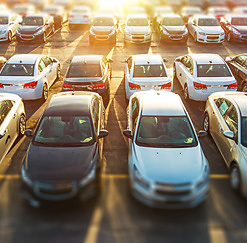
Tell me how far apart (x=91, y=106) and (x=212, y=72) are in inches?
227

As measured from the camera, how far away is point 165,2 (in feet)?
113

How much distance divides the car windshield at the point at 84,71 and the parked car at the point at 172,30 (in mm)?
10305

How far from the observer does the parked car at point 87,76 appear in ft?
36.2

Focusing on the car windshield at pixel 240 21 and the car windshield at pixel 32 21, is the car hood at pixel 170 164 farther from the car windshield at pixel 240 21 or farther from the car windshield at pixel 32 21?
the car windshield at pixel 240 21

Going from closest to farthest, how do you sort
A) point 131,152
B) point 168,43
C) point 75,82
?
point 131,152
point 75,82
point 168,43

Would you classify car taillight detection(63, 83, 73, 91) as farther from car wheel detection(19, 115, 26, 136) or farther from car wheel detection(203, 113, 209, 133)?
car wheel detection(203, 113, 209, 133)

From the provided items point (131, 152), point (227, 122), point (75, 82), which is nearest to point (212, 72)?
point (227, 122)

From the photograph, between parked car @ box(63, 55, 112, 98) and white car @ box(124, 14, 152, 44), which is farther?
white car @ box(124, 14, 152, 44)

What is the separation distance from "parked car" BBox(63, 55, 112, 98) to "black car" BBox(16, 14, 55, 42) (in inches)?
378

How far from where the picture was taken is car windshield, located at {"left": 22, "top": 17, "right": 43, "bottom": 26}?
20.8m

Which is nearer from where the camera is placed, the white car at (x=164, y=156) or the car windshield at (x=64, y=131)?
the white car at (x=164, y=156)

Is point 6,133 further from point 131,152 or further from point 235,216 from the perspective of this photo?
point 235,216

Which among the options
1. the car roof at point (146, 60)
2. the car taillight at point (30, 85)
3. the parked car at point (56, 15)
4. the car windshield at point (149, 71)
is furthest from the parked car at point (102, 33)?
the car taillight at point (30, 85)

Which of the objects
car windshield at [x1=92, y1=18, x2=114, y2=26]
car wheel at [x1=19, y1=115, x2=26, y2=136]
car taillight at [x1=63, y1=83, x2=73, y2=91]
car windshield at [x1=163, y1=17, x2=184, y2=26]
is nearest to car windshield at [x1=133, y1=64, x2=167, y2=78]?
car taillight at [x1=63, y1=83, x2=73, y2=91]
